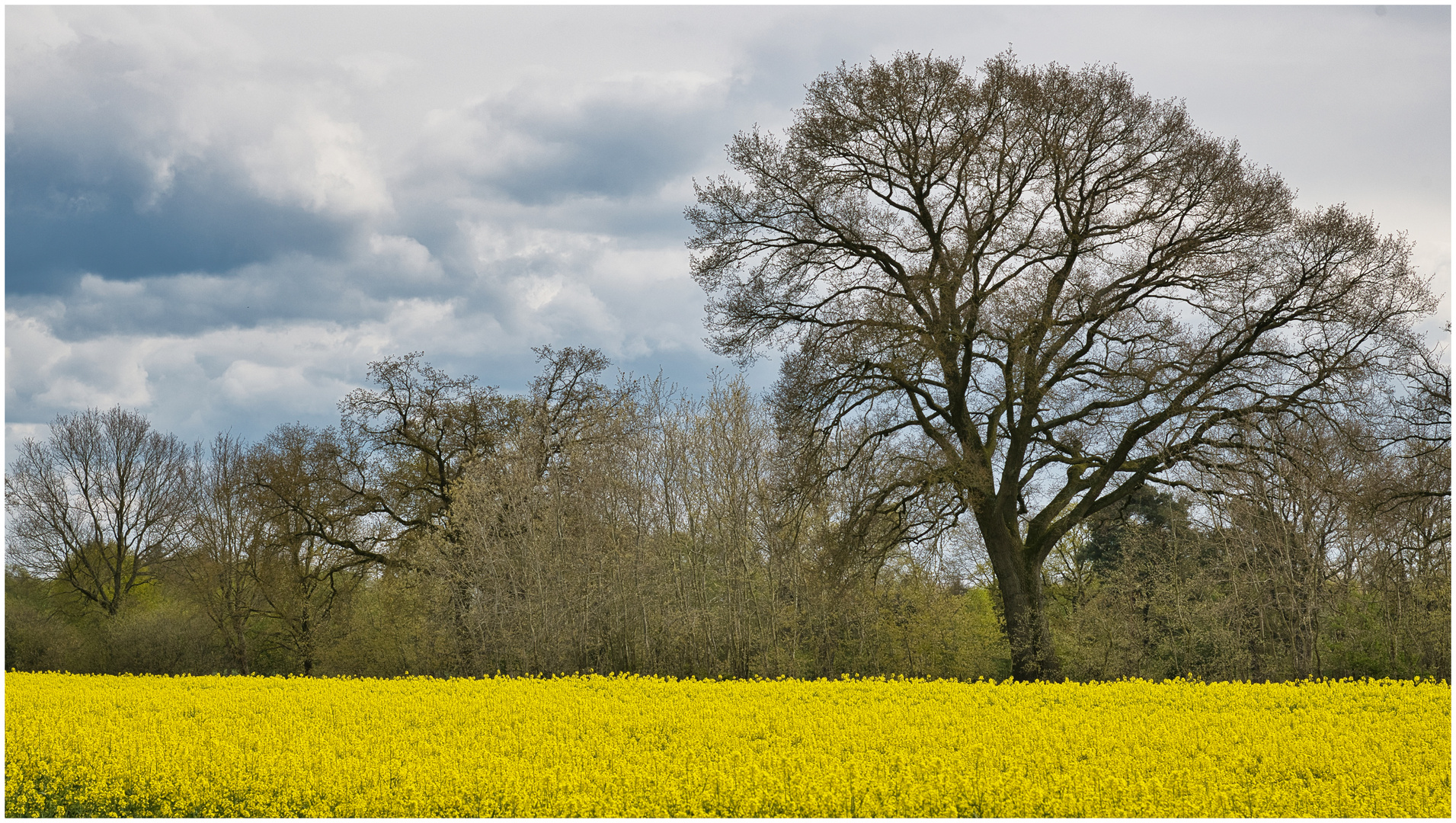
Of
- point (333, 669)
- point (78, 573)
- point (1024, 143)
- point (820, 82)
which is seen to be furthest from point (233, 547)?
point (1024, 143)

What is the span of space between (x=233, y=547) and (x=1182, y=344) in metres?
25.0

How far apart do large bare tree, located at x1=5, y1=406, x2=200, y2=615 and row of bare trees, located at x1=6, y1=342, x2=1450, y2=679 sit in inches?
66.1

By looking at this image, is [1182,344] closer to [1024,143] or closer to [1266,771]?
[1024,143]

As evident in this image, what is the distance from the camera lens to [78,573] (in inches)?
1179

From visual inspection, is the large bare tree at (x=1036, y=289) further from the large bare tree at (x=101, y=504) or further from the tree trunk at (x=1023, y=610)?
the large bare tree at (x=101, y=504)

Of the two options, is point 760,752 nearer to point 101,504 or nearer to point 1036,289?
point 1036,289

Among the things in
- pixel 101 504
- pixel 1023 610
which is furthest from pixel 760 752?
pixel 101 504

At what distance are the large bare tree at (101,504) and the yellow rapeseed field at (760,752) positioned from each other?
66.8 ft

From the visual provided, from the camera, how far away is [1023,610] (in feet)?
53.5

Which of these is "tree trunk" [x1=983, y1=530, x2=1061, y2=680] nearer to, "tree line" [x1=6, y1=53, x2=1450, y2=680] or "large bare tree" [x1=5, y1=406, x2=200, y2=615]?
"tree line" [x1=6, y1=53, x2=1450, y2=680]

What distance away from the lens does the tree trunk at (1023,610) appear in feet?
52.3

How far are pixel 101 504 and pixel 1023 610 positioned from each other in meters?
28.8

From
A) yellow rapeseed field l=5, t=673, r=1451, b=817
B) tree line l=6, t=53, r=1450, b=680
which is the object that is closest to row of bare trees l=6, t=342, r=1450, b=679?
tree line l=6, t=53, r=1450, b=680

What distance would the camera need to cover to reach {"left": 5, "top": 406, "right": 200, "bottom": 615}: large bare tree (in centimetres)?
2933
